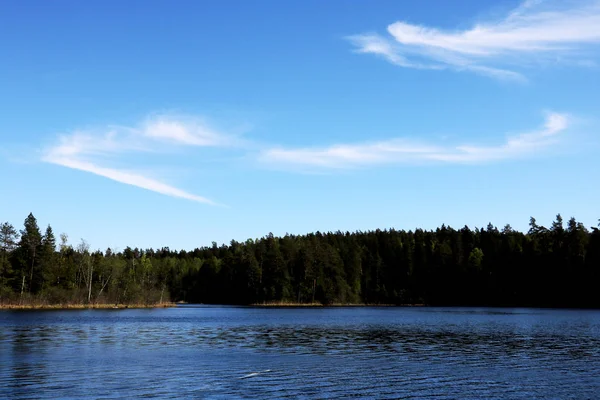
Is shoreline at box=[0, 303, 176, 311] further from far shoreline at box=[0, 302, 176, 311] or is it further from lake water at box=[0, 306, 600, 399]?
lake water at box=[0, 306, 600, 399]

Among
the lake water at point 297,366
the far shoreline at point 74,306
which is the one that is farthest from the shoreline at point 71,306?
the lake water at point 297,366

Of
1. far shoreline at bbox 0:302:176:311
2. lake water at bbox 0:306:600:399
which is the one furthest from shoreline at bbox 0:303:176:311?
lake water at bbox 0:306:600:399

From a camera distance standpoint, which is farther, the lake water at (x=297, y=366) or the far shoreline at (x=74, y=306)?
the far shoreline at (x=74, y=306)

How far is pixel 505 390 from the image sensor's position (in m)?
35.2

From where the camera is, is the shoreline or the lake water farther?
the shoreline

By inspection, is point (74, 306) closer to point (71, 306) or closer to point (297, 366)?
point (71, 306)

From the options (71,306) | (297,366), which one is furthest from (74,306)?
(297,366)

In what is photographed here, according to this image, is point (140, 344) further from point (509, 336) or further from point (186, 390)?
point (509, 336)

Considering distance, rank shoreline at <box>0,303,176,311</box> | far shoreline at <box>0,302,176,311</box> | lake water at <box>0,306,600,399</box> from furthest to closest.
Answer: far shoreline at <box>0,302,176,311</box> → shoreline at <box>0,303,176,311</box> → lake water at <box>0,306,600,399</box>

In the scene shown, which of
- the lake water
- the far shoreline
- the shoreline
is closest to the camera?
the lake water

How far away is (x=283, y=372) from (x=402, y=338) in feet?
107

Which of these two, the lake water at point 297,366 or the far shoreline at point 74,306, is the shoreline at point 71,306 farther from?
the lake water at point 297,366

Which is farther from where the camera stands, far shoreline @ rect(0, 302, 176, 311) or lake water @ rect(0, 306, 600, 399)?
far shoreline @ rect(0, 302, 176, 311)

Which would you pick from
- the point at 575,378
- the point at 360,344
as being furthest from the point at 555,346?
the point at 575,378
